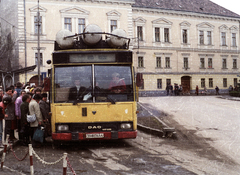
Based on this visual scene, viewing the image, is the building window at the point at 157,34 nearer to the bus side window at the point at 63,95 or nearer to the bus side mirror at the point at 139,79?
the bus side mirror at the point at 139,79

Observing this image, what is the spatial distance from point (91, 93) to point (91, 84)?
0.84 feet

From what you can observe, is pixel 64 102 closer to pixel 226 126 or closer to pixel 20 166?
pixel 20 166

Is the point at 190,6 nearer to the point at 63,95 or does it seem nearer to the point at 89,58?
the point at 89,58

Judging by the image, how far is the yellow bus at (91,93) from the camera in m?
9.25

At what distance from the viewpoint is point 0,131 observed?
9922 millimetres

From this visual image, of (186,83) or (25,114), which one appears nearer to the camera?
(25,114)

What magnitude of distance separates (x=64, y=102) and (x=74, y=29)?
31890mm

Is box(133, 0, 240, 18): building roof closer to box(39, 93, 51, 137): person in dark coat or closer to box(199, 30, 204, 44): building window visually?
box(199, 30, 204, 44): building window

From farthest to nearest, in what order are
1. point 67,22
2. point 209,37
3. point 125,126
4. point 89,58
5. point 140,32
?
point 209,37, point 140,32, point 67,22, point 89,58, point 125,126

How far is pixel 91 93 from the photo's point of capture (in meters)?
9.34

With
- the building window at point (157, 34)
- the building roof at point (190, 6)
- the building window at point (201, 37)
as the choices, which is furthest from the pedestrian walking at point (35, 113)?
the building window at point (201, 37)

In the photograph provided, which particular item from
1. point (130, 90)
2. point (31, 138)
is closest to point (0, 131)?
point (31, 138)

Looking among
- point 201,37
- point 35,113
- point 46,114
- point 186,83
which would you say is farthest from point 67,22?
point 35,113

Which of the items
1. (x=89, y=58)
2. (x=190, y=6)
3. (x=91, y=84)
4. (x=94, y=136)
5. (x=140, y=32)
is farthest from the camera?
(x=190, y=6)
